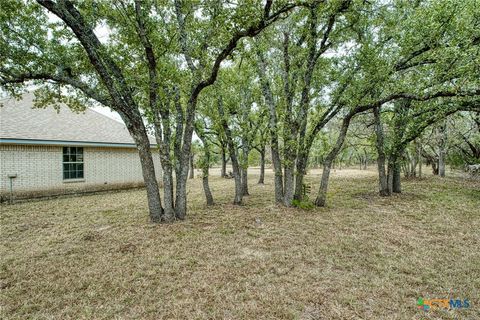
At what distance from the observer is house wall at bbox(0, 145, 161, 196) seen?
977 cm

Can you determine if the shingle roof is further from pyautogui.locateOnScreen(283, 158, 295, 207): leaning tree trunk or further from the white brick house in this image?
pyautogui.locateOnScreen(283, 158, 295, 207): leaning tree trunk

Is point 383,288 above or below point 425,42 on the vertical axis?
below

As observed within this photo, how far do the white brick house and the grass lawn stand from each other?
13.1 feet

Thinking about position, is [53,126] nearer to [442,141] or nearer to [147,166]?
[147,166]

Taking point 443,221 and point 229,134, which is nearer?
point 443,221

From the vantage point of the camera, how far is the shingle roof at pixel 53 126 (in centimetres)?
1012

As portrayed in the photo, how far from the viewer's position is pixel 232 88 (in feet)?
31.0

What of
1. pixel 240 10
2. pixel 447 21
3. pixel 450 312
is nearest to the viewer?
pixel 450 312

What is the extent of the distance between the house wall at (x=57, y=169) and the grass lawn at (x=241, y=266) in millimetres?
3891

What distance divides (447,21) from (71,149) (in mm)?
15659

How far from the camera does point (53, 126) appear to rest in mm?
11453

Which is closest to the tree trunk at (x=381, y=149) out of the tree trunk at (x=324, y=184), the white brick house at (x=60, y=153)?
the tree trunk at (x=324, y=184)

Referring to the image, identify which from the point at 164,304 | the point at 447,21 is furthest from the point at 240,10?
the point at 447,21

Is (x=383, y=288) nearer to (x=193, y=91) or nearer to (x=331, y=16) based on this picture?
(x=193, y=91)
